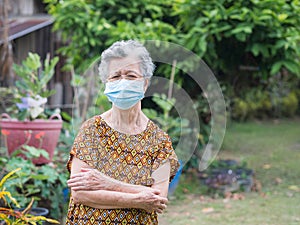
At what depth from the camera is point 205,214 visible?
5301 mm

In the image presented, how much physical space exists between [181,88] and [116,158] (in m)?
4.02

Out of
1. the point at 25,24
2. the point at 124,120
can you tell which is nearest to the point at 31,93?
the point at 124,120

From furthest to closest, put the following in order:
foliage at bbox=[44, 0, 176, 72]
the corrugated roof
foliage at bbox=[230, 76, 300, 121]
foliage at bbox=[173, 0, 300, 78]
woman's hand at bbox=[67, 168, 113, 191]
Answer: foliage at bbox=[230, 76, 300, 121]
the corrugated roof
foliage at bbox=[44, 0, 176, 72]
foliage at bbox=[173, 0, 300, 78]
woman's hand at bbox=[67, 168, 113, 191]

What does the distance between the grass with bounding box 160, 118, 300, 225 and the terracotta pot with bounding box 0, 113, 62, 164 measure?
133 centimetres

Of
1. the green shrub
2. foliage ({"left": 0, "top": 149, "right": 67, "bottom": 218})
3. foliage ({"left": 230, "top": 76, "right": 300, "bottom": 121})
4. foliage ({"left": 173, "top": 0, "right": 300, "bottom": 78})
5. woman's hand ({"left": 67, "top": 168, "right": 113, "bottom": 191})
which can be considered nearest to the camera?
woman's hand ({"left": 67, "top": 168, "right": 113, "bottom": 191})

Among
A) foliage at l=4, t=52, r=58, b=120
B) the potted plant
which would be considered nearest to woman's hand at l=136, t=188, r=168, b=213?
the potted plant

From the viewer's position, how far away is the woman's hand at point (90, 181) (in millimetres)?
2111

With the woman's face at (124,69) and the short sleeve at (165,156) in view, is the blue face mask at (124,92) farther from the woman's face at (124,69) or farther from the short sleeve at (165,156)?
the short sleeve at (165,156)

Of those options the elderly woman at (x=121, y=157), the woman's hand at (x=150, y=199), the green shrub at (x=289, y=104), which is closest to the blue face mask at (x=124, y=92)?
the elderly woman at (x=121, y=157)

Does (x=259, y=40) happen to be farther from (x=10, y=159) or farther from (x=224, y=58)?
(x=10, y=159)

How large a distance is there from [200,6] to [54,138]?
7.68 feet

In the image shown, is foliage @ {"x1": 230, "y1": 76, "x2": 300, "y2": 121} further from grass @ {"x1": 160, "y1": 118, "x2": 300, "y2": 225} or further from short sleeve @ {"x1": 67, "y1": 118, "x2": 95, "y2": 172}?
short sleeve @ {"x1": 67, "y1": 118, "x2": 95, "y2": 172}

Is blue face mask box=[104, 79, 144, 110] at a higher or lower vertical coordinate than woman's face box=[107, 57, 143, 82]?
lower

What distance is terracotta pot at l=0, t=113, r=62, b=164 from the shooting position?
457 cm
